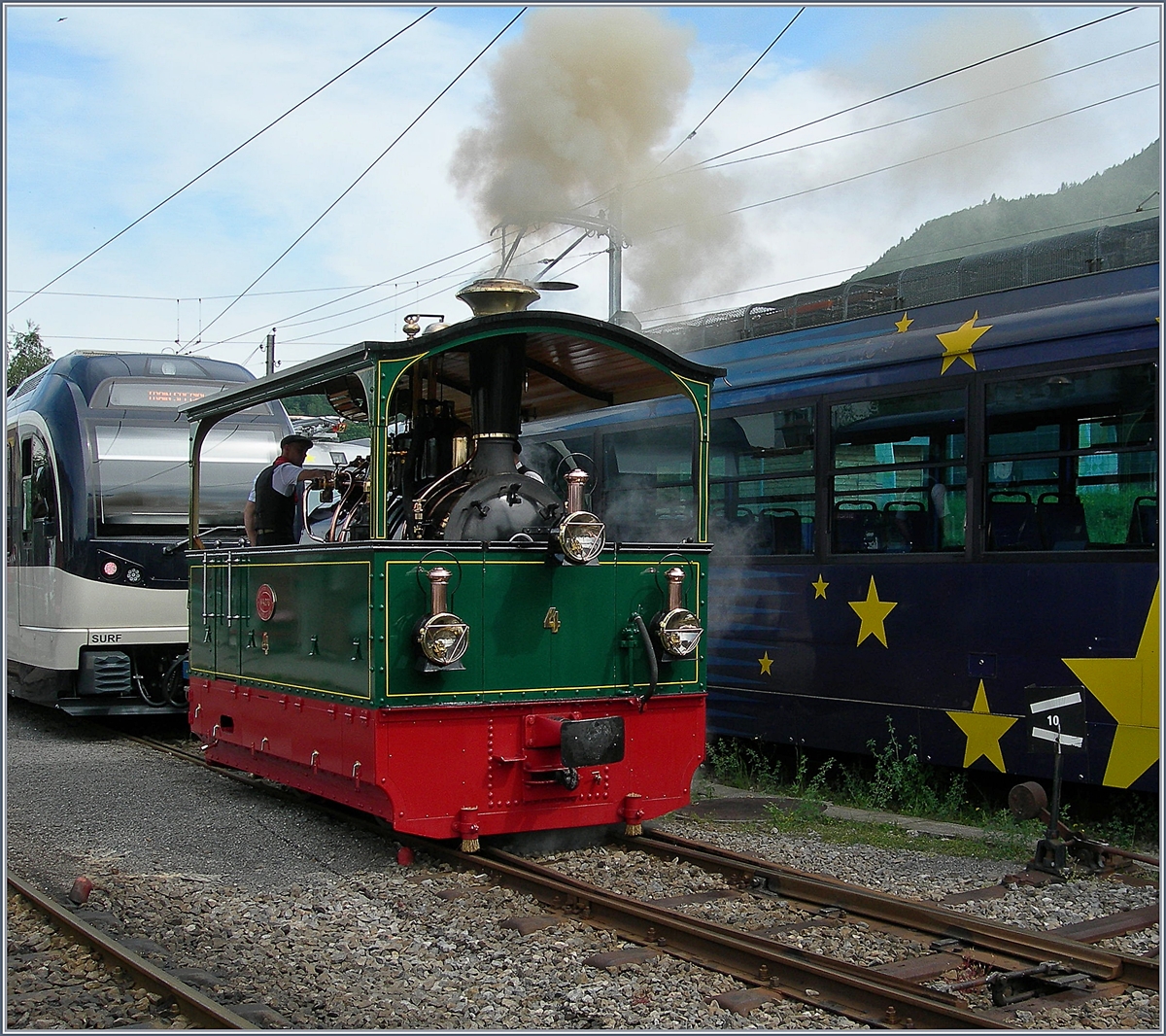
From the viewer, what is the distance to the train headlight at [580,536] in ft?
20.5

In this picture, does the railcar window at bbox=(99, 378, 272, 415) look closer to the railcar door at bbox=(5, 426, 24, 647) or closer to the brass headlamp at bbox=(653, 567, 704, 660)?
the railcar door at bbox=(5, 426, 24, 647)

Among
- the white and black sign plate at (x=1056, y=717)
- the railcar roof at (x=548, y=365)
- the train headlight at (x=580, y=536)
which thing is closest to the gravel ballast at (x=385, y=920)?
the white and black sign plate at (x=1056, y=717)

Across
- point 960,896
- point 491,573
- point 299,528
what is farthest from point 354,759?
A: point 960,896

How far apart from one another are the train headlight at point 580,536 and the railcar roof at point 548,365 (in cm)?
101

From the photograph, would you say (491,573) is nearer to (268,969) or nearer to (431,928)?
(431,928)

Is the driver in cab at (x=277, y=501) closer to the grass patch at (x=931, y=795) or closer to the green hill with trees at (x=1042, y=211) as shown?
the grass patch at (x=931, y=795)

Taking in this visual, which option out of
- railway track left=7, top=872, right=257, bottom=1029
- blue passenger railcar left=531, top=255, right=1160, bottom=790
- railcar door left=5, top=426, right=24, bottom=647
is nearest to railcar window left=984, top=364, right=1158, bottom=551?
blue passenger railcar left=531, top=255, right=1160, bottom=790

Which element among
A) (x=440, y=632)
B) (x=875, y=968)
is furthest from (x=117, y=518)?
(x=875, y=968)

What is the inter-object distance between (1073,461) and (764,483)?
2.40 meters

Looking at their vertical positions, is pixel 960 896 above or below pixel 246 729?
below

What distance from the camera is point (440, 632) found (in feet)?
19.5

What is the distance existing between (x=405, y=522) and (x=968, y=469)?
3334mm

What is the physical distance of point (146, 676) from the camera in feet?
36.9

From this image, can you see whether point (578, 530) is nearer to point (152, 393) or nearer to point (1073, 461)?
point (1073, 461)
